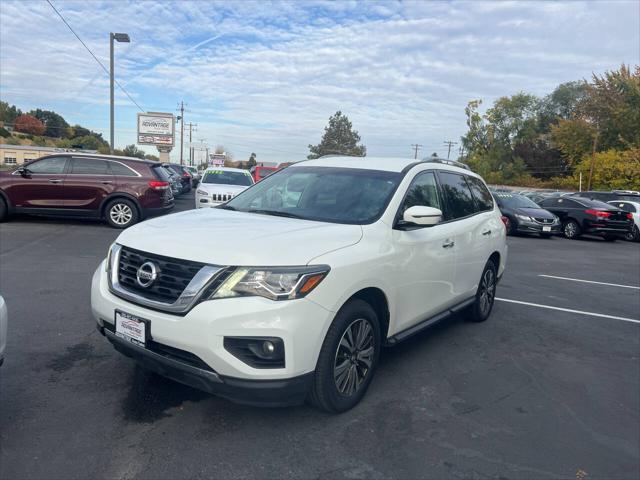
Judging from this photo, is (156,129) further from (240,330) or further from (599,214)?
(240,330)

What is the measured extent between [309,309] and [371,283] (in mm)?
663

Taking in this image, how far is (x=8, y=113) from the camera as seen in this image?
98.1m

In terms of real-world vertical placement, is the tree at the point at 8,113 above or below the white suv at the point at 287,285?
above

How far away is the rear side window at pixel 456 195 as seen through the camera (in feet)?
16.4

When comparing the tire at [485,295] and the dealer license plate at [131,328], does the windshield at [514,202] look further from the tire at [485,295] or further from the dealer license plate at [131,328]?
the dealer license plate at [131,328]

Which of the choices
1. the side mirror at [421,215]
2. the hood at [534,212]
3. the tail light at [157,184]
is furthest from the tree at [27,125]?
the side mirror at [421,215]

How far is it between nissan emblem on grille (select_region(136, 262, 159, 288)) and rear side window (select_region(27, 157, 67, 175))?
33.8 ft

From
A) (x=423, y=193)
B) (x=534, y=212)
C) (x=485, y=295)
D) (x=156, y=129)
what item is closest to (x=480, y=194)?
(x=485, y=295)

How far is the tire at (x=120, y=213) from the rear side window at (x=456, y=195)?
30.3 feet

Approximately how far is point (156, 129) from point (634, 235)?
4053 centimetres

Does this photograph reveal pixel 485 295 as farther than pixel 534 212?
No

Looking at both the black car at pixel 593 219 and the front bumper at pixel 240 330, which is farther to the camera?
the black car at pixel 593 219

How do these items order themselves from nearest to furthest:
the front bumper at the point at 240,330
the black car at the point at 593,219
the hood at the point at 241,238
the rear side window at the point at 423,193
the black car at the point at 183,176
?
Answer: the front bumper at the point at 240,330, the hood at the point at 241,238, the rear side window at the point at 423,193, the black car at the point at 593,219, the black car at the point at 183,176

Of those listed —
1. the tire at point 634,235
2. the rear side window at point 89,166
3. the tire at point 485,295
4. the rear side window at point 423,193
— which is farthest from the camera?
the tire at point 634,235
